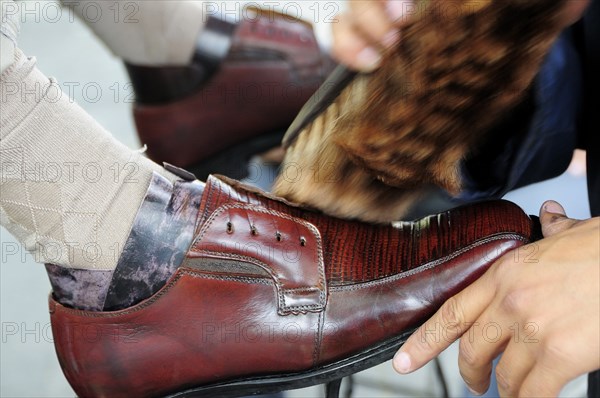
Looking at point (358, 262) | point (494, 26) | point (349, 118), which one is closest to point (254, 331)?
point (358, 262)

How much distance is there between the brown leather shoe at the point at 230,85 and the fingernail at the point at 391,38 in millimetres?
509

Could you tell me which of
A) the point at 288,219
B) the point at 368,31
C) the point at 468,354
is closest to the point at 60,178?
the point at 288,219

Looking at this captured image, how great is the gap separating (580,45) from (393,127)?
43 cm

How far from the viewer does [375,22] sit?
65 centimetres

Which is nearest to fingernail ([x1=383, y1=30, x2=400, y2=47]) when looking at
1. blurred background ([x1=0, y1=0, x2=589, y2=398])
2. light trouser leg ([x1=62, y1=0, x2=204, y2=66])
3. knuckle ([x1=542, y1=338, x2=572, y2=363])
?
blurred background ([x1=0, y1=0, x2=589, y2=398])

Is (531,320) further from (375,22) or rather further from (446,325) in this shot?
(375,22)

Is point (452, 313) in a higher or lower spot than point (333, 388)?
higher

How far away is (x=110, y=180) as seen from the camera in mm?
700

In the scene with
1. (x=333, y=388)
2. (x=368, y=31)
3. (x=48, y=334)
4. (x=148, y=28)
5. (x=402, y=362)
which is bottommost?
(x=48, y=334)

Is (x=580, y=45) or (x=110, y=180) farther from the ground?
(x=580, y=45)

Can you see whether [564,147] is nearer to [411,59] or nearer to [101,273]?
[411,59]

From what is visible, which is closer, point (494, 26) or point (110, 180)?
point (494, 26)

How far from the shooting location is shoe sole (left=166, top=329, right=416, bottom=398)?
74 centimetres

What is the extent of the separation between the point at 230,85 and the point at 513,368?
2.42ft
